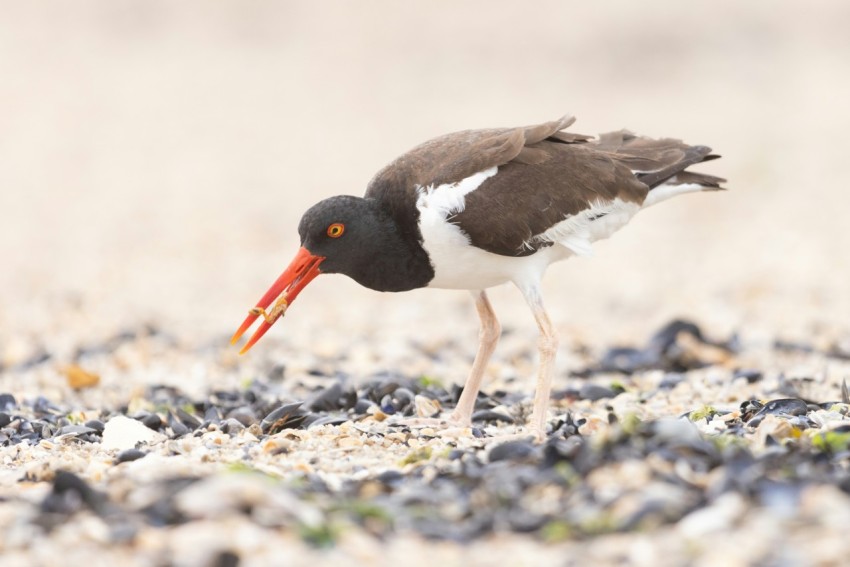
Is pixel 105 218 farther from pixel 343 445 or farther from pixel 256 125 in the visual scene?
pixel 343 445

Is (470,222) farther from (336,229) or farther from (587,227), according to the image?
(587,227)

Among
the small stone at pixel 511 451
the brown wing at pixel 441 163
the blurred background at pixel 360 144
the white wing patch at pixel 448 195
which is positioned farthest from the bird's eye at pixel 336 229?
the blurred background at pixel 360 144

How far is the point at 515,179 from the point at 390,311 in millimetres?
5440

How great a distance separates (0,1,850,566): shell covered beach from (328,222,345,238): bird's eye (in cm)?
101

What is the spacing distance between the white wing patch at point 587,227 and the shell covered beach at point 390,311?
3.14 feet

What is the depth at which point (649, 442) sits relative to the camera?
4.23 m

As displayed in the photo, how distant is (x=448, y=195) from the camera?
572 centimetres

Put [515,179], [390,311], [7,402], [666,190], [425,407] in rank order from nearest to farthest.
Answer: [515,179] → [425,407] → [666,190] → [7,402] → [390,311]

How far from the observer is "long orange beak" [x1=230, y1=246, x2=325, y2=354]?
586 cm

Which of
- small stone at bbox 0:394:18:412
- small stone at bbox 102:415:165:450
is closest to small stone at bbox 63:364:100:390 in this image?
small stone at bbox 0:394:18:412

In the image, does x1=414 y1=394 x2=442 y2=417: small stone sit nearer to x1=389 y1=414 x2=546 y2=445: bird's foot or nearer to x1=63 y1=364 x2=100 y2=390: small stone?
x1=389 y1=414 x2=546 y2=445: bird's foot

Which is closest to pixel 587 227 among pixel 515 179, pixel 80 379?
pixel 515 179

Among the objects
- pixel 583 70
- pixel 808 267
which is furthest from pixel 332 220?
pixel 583 70

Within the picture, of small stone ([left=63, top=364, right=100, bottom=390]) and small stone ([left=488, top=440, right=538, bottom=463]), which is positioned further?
small stone ([left=63, top=364, right=100, bottom=390])
